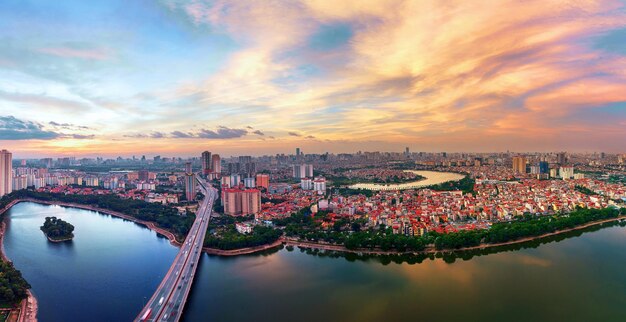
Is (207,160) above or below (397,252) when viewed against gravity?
above

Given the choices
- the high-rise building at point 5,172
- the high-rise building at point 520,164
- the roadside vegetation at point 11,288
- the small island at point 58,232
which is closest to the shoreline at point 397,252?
the roadside vegetation at point 11,288

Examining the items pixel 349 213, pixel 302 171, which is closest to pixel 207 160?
pixel 302 171

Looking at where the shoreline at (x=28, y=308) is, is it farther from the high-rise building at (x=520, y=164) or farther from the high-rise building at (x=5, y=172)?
the high-rise building at (x=520, y=164)

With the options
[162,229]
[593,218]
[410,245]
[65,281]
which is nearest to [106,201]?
[162,229]

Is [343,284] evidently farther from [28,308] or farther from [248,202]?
[248,202]

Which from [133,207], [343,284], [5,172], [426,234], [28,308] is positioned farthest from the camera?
[5,172]
